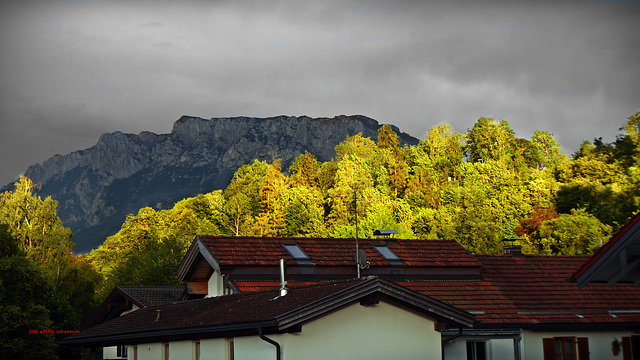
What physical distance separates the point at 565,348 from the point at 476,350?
11.6 ft

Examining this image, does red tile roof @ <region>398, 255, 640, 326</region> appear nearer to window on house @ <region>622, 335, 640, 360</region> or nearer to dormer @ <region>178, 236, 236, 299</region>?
window on house @ <region>622, 335, 640, 360</region>

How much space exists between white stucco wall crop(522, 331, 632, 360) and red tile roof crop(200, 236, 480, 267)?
14.2 feet

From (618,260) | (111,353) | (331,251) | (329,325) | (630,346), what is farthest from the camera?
(111,353)

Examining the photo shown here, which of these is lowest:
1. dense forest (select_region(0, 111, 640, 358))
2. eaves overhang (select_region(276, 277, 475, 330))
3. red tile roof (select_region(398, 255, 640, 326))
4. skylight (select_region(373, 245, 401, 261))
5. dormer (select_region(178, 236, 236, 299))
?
eaves overhang (select_region(276, 277, 475, 330))

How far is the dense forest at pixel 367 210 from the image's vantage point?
5456 cm

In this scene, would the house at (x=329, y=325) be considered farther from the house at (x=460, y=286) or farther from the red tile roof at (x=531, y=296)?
the red tile roof at (x=531, y=296)

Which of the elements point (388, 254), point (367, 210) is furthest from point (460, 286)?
point (367, 210)

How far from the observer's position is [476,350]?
28.8 meters

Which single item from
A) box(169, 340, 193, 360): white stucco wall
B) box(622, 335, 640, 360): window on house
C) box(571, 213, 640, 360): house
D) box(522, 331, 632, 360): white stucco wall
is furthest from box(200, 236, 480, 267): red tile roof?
box(571, 213, 640, 360): house

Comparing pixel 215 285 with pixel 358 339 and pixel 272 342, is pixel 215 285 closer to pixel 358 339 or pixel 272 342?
pixel 358 339

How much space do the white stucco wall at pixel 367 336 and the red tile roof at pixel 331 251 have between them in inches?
419

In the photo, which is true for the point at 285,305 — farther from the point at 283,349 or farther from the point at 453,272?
the point at 453,272

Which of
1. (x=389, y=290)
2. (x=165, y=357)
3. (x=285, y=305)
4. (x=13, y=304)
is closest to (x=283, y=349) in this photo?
(x=285, y=305)

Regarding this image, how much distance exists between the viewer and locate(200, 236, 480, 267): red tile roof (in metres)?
30.7
